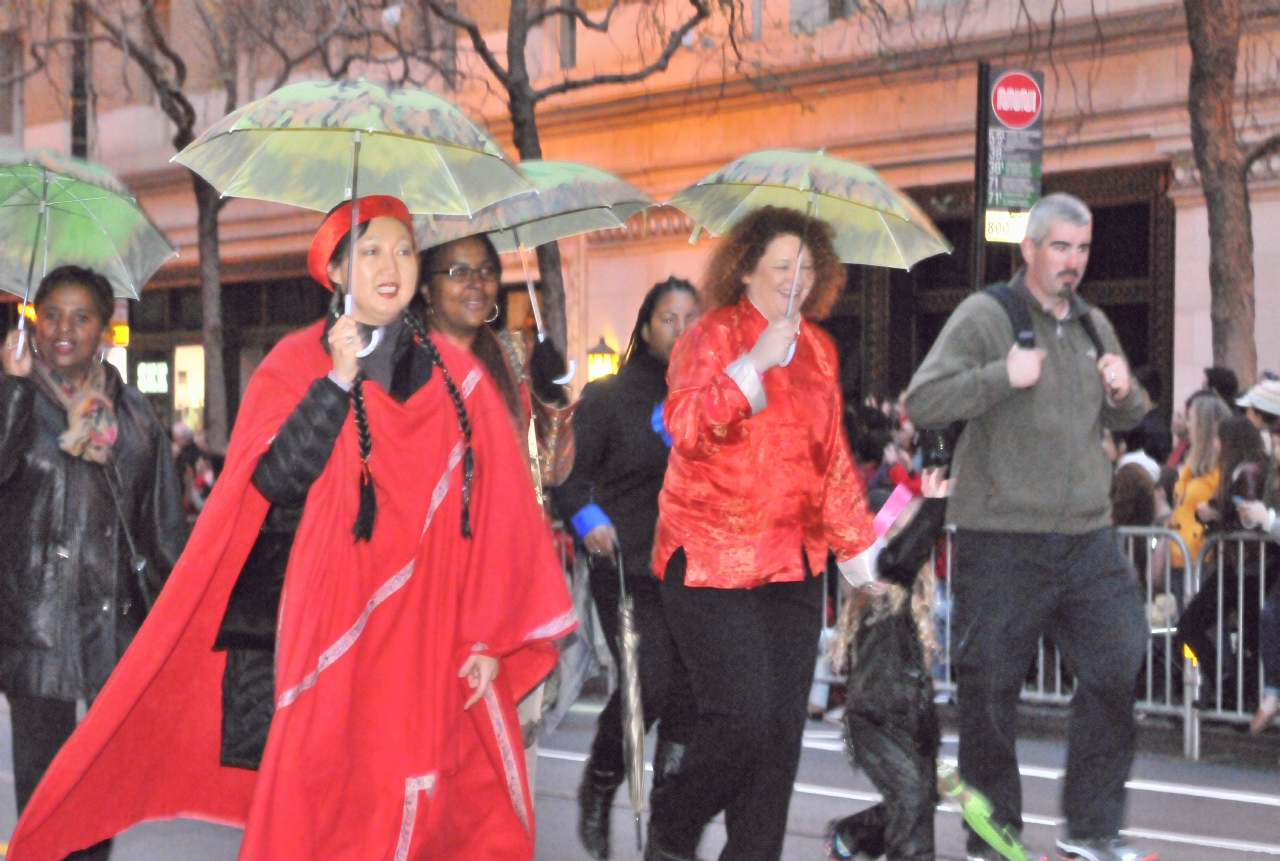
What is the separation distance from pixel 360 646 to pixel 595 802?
2183mm

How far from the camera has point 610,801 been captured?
6.31 meters

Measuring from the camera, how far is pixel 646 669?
20.2 ft

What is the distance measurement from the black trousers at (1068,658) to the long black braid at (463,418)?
1.92m

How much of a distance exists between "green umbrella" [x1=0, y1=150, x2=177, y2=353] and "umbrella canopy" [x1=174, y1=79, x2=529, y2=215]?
102 cm

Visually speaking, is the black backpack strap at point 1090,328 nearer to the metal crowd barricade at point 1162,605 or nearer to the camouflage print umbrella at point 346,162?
the camouflage print umbrella at point 346,162

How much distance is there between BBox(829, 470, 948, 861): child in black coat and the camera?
207 inches

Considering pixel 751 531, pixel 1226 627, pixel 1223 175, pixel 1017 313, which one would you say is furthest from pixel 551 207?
pixel 1223 175

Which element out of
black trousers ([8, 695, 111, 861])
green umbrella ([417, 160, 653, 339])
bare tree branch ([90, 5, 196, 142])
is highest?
bare tree branch ([90, 5, 196, 142])

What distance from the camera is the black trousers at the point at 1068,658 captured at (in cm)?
557

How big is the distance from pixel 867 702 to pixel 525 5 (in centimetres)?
1120

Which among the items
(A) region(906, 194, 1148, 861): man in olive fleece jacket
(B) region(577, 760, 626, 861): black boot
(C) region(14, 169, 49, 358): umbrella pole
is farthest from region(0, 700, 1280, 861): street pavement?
(C) region(14, 169, 49, 358): umbrella pole

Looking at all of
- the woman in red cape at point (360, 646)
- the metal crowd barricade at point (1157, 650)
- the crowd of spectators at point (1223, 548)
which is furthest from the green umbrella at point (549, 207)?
the crowd of spectators at point (1223, 548)

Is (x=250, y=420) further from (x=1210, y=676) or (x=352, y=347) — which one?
(x=1210, y=676)

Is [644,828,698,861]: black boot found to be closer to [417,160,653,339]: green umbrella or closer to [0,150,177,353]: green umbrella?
[417,160,653,339]: green umbrella
